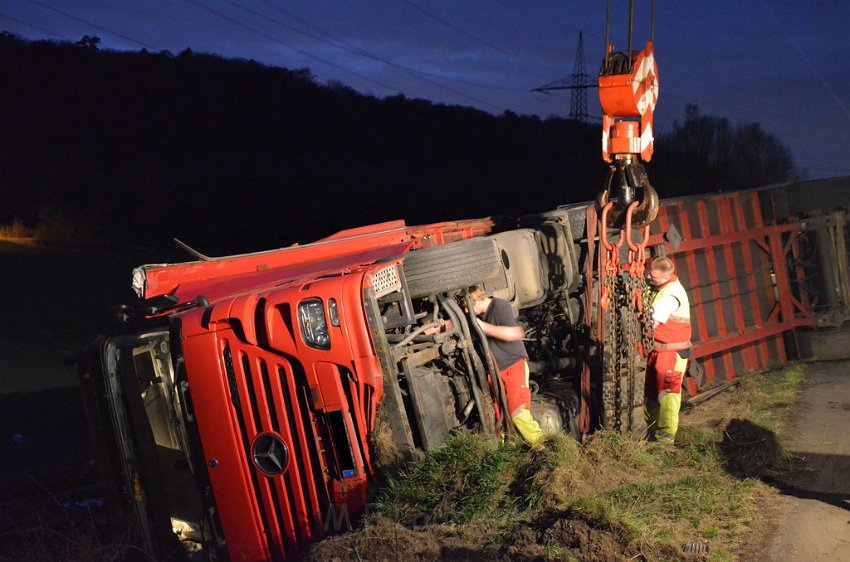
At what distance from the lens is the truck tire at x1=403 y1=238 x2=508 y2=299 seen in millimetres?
5422

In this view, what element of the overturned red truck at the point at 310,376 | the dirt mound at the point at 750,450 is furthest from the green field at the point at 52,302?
the dirt mound at the point at 750,450

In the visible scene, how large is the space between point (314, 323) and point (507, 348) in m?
1.55

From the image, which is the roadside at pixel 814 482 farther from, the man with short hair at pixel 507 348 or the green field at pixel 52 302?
the green field at pixel 52 302

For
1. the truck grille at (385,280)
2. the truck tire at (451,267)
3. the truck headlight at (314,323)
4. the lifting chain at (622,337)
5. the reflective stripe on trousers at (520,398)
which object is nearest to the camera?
the truck headlight at (314,323)

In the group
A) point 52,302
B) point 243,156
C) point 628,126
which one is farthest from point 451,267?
point 243,156

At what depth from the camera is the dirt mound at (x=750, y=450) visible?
5664mm

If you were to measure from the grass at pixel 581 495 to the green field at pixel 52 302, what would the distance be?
31.8ft

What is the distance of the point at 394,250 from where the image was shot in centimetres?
595

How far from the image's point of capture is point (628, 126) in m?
5.84

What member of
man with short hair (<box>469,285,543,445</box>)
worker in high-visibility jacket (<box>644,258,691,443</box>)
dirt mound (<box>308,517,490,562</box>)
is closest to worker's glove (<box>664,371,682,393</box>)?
worker in high-visibility jacket (<box>644,258,691,443</box>)

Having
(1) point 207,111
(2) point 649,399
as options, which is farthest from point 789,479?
(1) point 207,111

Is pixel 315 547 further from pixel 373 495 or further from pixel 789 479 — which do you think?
pixel 789 479

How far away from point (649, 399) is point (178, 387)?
3.64 m

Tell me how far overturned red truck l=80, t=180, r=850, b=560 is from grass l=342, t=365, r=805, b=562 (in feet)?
0.89
